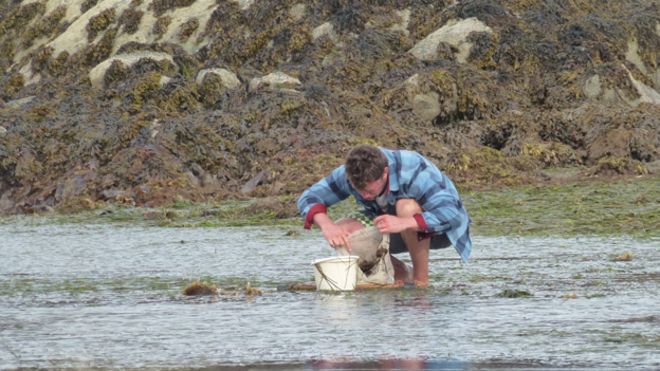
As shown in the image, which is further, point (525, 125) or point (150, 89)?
point (150, 89)

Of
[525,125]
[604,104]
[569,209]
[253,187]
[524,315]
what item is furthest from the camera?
[604,104]

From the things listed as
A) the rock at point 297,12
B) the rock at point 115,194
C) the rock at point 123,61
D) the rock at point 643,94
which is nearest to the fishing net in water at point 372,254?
the rock at point 115,194

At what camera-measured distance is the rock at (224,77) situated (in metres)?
23.2

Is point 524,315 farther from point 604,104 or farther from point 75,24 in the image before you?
point 75,24

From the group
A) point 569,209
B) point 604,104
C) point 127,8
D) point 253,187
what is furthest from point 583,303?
point 127,8

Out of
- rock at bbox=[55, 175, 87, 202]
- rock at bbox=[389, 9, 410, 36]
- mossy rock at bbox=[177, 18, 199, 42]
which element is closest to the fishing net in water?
rock at bbox=[55, 175, 87, 202]

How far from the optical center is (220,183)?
61.0ft

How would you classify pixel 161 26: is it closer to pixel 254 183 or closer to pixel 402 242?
pixel 254 183

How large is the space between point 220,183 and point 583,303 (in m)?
12.0

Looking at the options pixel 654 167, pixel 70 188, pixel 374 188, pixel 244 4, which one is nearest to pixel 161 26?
pixel 244 4

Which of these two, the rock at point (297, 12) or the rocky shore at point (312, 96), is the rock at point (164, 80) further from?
the rock at point (297, 12)

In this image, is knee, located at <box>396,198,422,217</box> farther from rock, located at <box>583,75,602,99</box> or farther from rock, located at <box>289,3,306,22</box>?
rock, located at <box>289,3,306,22</box>

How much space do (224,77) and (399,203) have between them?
16050 millimetres

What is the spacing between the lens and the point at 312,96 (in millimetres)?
20766
